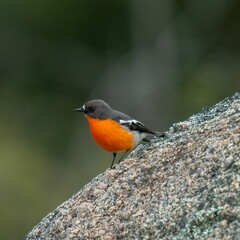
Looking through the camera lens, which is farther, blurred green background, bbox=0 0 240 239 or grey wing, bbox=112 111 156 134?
blurred green background, bbox=0 0 240 239

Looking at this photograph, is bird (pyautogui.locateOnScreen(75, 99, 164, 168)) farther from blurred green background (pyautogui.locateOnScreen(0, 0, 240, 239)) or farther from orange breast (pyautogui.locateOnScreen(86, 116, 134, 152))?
blurred green background (pyautogui.locateOnScreen(0, 0, 240, 239))

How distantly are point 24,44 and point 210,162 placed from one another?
26895 millimetres

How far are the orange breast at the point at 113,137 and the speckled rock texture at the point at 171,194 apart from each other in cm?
178

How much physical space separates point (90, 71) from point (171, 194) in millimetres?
25168

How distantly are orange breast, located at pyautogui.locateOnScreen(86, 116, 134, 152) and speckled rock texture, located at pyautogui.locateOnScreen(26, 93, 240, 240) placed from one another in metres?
1.78

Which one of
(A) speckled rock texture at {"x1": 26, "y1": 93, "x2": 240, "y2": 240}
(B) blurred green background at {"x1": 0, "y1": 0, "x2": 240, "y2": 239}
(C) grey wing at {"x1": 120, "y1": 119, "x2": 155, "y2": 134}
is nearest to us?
(A) speckled rock texture at {"x1": 26, "y1": 93, "x2": 240, "y2": 240}

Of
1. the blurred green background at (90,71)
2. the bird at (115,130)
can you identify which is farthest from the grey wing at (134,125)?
the blurred green background at (90,71)

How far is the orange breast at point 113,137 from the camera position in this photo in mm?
8070

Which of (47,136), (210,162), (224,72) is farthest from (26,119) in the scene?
(210,162)

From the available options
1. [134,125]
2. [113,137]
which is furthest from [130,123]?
[113,137]

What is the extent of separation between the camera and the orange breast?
26.5 ft

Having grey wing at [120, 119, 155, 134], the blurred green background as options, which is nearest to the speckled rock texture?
grey wing at [120, 119, 155, 134]

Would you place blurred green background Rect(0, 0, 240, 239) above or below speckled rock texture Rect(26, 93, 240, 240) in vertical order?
above

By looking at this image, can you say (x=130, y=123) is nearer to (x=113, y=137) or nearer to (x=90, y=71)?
(x=113, y=137)
